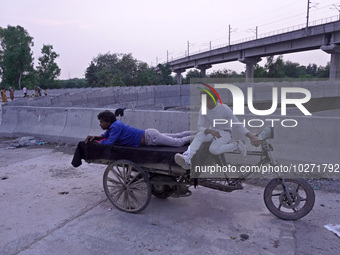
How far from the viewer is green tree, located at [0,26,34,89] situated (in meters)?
60.3

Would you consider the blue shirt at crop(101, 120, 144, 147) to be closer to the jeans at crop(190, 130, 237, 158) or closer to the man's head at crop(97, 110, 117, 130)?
the man's head at crop(97, 110, 117, 130)

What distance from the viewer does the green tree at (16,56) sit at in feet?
198

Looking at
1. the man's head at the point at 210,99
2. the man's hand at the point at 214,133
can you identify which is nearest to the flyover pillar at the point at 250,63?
the man's head at the point at 210,99

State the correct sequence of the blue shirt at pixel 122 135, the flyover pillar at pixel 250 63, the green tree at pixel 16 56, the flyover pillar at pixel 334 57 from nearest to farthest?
the blue shirt at pixel 122 135
the flyover pillar at pixel 334 57
the flyover pillar at pixel 250 63
the green tree at pixel 16 56

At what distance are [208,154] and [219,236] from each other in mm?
1172

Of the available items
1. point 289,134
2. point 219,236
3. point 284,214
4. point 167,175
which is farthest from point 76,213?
point 289,134

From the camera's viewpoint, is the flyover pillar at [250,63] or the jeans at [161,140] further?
the flyover pillar at [250,63]

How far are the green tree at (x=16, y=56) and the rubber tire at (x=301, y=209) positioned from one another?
6578 cm

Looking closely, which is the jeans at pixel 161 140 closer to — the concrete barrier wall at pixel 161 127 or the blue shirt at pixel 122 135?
the blue shirt at pixel 122 135

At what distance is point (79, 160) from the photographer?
491cm

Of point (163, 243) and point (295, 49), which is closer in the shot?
point (163, 243)

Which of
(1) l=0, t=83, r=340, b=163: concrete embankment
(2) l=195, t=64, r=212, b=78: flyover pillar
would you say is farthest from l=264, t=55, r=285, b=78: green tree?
(1) l=0, t=83, r=340, b=163: concrete embankment

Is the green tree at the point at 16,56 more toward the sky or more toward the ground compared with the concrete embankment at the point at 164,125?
more toward the sky

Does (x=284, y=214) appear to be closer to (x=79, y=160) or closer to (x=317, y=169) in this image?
(x=317, y=169)
